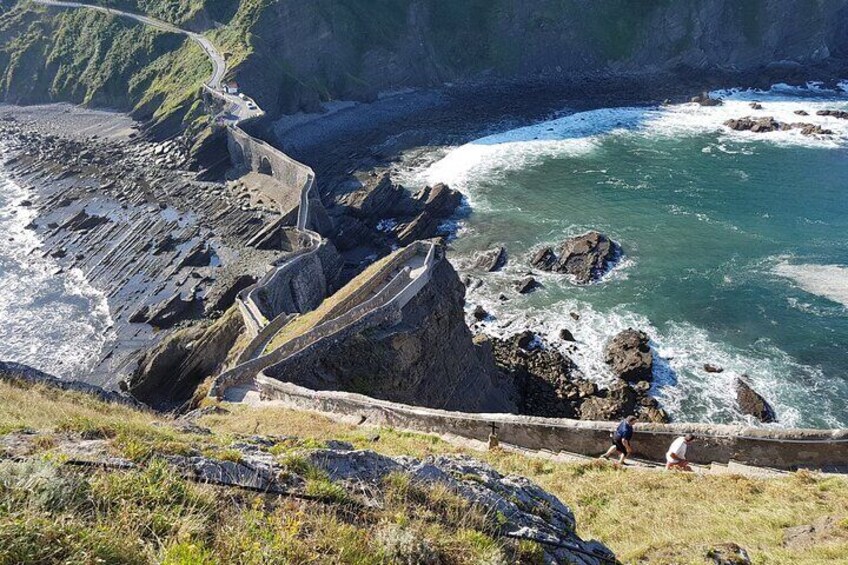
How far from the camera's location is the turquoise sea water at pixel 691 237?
30.7 m

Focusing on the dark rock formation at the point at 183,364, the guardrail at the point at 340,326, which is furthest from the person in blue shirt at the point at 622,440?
the dark rock formation at the point at 183,364

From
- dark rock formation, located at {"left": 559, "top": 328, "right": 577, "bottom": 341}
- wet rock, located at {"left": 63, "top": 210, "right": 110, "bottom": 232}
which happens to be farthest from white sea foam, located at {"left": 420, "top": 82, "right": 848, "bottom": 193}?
wet rock, located at {"left": 63, "top": 210, "right": 110, "bottom": 232}

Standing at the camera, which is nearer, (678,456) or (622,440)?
(678,456)

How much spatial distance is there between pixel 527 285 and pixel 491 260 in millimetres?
4521

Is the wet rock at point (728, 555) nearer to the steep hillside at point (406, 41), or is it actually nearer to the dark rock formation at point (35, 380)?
the dark rock formation at point (35, 380)

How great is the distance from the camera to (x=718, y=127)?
6650 centimetres

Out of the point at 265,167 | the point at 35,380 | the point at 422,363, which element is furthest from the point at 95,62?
the point at 35,380

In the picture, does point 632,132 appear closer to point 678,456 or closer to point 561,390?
point 561,390

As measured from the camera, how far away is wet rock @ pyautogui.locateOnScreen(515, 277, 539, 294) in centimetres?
3872

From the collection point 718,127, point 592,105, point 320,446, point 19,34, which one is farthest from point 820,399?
point 19,34

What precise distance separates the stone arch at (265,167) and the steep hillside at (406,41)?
23.5m

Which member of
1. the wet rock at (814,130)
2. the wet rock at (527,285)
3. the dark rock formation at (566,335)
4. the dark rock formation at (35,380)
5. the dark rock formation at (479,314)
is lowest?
the dark rock formation at (566,335)

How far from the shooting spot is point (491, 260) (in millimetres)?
42344

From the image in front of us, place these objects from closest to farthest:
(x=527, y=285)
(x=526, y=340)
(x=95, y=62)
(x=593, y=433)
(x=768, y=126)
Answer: (x=593, y=433) < (x=526, y=340) < (x=527, y=285) < (x=768, y=126) < (x=95, y=62)
